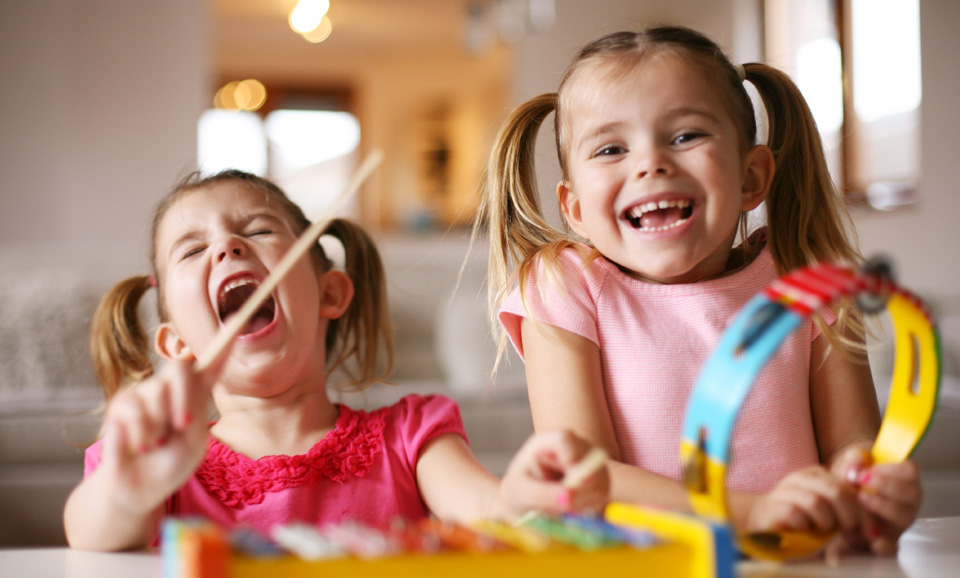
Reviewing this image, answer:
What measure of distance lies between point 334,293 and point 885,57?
9.22 feet

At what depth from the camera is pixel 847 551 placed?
0.56 m

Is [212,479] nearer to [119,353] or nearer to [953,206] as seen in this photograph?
[119,353]

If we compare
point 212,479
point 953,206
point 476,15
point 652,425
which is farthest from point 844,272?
point 476,15

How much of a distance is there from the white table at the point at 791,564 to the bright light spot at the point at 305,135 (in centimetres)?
719

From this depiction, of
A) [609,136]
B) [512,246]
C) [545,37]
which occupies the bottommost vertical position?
[512,246]

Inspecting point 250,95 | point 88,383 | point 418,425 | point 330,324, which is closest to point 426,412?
point 418,425

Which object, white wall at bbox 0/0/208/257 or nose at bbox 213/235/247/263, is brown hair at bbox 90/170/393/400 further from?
white wall at bbox 0/0/208/257

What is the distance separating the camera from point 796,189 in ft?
2.92

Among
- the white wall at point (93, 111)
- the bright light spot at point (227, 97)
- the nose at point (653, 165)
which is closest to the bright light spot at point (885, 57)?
the nose at point (653, 165)

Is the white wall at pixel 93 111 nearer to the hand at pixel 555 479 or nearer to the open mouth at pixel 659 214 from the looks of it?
the open mouth at pixel 659 214

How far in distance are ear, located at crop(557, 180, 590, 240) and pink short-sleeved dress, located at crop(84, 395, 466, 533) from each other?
0.23 m

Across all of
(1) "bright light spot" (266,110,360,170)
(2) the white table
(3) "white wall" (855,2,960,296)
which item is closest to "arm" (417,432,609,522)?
(2) the white table

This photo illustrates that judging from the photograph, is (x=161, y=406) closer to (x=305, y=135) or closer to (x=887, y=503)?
(x=887, y=503)

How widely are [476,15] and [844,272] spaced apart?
15.8ft
